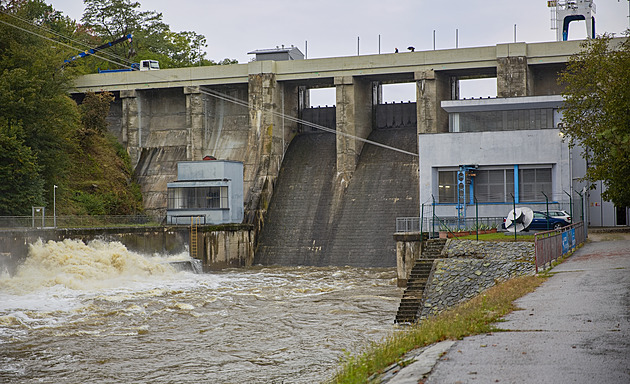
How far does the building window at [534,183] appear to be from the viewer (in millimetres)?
39000

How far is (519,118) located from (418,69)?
1246 cm

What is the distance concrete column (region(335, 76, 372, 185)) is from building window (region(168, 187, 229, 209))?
8.73 meters

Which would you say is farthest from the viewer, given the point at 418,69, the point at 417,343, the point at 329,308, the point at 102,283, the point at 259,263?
the point at 418,69

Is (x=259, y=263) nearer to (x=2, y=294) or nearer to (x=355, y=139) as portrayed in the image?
(x=355, y=139)

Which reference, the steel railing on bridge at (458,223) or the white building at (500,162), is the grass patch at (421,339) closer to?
the steel railing on bridge at (458,223)

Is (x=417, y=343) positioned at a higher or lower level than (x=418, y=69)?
lower

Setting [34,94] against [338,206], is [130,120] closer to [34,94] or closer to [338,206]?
[34,94]

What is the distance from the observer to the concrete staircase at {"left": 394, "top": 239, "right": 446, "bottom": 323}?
2497 centimetres

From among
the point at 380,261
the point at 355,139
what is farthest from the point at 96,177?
the point at 380,261

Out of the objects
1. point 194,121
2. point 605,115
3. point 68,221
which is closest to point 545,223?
point 605,115

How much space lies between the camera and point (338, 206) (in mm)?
50281

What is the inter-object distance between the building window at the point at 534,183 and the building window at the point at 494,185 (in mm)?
509

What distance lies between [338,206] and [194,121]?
14.6m

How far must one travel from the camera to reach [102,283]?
3566 cm
